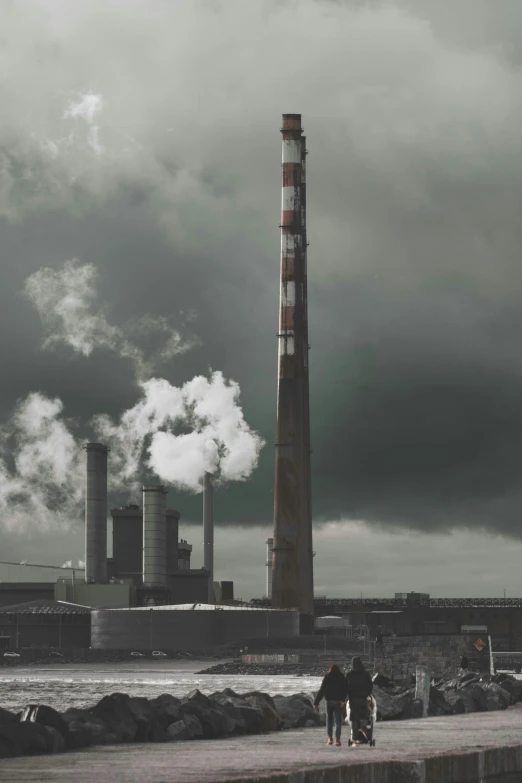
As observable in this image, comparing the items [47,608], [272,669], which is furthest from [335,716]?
[47,608]

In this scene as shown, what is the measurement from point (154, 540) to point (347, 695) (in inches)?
2879

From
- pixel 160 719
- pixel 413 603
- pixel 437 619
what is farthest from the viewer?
pixel 413 603

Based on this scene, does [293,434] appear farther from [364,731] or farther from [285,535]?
[364,731]

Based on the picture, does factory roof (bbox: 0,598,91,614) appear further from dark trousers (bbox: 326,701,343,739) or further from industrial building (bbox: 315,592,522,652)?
dark trousers (bbox: 326,701,343,739)

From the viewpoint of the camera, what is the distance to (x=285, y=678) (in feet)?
173

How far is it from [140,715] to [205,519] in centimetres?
8019

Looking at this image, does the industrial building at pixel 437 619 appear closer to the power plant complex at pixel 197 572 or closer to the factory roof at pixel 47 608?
the power plant complex at pixel 197 572

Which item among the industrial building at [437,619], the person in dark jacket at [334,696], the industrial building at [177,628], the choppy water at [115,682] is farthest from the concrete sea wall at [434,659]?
the industrial building at [437,619]

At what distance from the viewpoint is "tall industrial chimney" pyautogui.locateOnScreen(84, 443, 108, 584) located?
87188 mm

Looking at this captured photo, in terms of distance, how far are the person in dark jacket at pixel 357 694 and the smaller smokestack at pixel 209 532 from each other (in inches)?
3122

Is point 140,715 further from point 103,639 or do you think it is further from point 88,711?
point 103,639

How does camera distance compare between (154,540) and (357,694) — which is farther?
(154,540)

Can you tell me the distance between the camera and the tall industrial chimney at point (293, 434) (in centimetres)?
7375

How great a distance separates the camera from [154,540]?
87.8 meters
